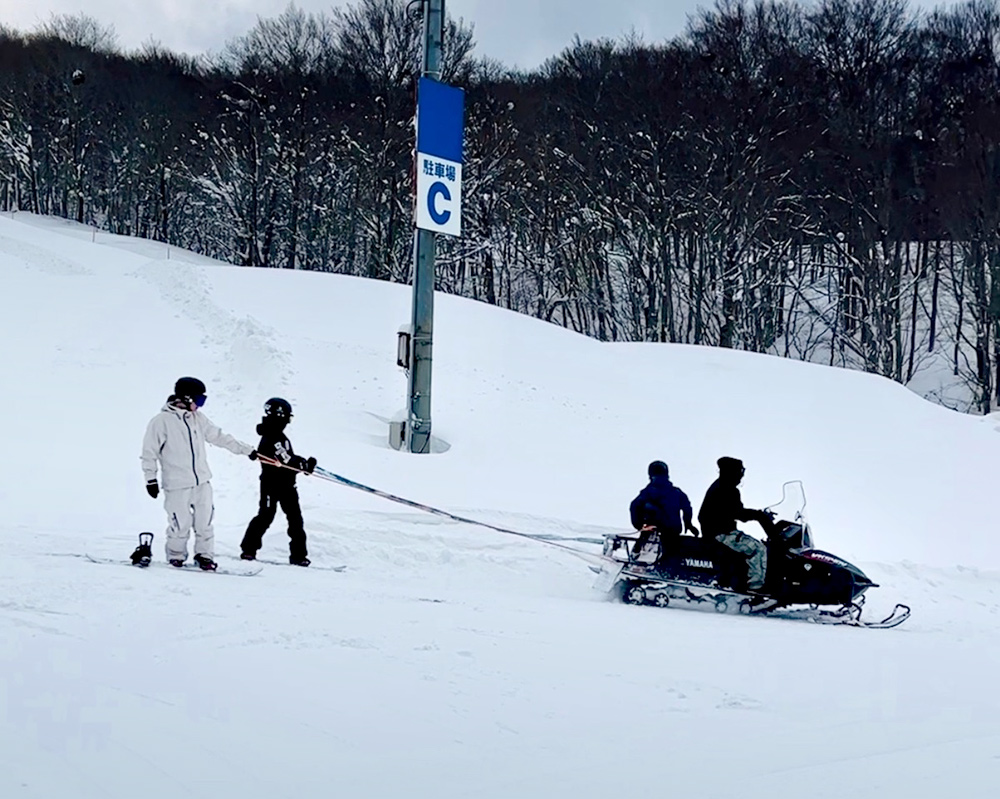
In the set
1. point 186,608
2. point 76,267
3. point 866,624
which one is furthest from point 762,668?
point 76,267

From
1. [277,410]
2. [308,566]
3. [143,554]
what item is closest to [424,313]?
[277,410]

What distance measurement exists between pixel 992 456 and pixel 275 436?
11.4m

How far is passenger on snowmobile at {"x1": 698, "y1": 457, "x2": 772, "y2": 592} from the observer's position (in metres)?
8.24

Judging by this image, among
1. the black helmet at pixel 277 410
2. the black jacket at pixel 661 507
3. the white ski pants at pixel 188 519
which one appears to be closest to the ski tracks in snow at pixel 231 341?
the black helmet at pixel 277 410

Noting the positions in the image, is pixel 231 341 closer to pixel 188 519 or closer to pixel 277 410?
pixel 277 410

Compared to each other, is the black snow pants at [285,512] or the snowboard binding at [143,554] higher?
the black snow pants at [285,512]

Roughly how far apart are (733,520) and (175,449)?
472cm

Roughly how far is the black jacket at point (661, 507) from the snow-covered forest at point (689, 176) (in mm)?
28284

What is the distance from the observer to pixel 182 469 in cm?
782

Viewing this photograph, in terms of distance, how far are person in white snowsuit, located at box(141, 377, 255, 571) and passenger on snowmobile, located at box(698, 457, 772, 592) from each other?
422 cm

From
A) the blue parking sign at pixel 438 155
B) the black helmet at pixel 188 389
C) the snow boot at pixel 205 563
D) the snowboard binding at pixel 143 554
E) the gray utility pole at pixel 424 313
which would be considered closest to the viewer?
the snowboard binding at pixel 143 554

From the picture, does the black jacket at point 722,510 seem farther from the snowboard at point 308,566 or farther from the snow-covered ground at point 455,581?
the snowboard at point 308,566

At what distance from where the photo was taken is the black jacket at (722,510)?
8266 mm

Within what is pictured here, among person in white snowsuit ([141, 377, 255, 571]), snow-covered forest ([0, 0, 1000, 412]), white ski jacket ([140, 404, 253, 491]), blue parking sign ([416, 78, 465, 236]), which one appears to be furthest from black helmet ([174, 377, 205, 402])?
snow-covered forest ([0, 0, 1000, 412])
